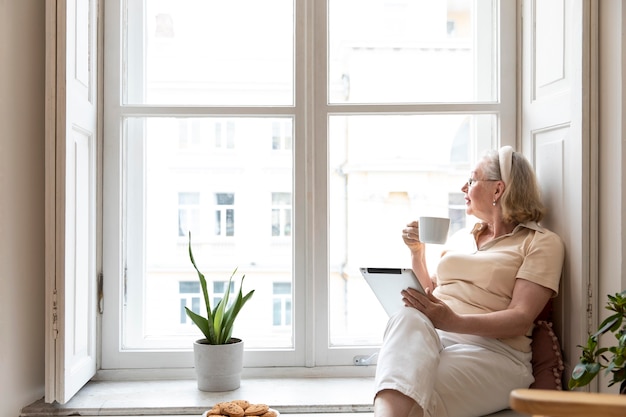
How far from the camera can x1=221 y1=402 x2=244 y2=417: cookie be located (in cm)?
194

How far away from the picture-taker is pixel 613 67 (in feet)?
6.34

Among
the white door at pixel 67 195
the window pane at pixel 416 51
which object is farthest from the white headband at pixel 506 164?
the white door at pixel 67 195

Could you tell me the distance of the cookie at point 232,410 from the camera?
1.94m

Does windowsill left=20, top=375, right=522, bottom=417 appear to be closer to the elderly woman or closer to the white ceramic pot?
the white ceramic pot

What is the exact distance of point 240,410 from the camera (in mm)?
1964

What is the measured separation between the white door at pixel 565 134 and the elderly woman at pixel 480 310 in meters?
0.07

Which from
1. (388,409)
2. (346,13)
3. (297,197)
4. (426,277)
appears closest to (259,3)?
(346,13)

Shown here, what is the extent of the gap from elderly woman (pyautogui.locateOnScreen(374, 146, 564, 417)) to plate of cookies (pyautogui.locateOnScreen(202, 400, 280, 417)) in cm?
34

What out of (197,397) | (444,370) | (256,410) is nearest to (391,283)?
(444,370)

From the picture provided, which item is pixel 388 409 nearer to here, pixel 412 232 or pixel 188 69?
pixel 412 232

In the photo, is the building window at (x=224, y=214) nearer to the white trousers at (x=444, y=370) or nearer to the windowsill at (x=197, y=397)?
the windowsill at (x=197, y=397)

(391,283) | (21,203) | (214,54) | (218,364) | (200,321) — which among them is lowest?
(218,364)

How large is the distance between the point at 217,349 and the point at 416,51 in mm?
1371

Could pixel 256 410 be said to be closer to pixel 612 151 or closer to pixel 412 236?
pixel 412 236
